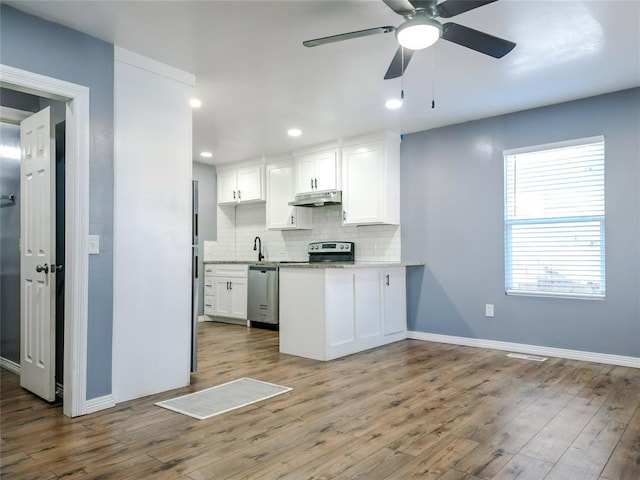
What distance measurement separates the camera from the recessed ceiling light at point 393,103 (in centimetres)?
419

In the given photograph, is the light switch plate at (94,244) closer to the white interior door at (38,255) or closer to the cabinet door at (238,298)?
the white interior door at (38,255)

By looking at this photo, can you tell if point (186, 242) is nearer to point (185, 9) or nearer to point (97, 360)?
point (97, 360)

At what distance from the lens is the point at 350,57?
128 inches

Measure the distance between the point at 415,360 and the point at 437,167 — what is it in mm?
2256

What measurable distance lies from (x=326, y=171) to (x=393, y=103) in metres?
1.66

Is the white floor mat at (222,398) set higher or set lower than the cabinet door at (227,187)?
lower

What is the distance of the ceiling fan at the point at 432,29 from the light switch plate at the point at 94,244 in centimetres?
181

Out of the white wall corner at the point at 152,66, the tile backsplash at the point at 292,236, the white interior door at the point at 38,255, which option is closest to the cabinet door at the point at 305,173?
the tile backsplash at the point at 292,236

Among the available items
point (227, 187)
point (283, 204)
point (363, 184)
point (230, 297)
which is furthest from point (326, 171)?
point (230, 297)

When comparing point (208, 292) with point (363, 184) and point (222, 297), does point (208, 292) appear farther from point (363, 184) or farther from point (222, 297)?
point (363, 184)

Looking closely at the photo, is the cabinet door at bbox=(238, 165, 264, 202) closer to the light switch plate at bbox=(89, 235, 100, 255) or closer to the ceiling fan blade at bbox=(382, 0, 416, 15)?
the light switch plate at bbox=(89, 235, 100, 255)

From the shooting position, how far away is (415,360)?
420cm

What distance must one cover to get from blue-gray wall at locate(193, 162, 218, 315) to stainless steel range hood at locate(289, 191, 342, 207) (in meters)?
1.77

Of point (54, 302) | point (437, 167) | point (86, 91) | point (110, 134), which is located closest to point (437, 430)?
point (54, 302)
